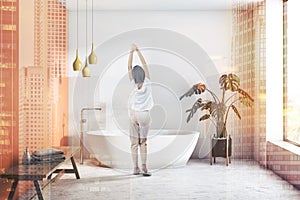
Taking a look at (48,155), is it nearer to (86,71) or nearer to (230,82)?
(86,71)

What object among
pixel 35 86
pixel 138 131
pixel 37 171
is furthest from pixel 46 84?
pixel 138 131

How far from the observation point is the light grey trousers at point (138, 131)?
2.82 m

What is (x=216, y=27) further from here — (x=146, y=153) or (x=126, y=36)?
(x=146, y=153)

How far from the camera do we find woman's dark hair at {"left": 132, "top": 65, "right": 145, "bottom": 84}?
2768 millimetres

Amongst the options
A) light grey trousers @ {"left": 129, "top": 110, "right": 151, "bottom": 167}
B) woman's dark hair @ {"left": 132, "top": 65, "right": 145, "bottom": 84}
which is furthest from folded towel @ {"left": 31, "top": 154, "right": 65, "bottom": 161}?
woman's dark hair @ {"left": 132, "top": 65, "right": 145, "bottom": 84}

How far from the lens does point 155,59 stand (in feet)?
9.09

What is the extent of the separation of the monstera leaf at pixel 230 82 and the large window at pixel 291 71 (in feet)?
1.10

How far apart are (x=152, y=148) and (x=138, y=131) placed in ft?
0.49

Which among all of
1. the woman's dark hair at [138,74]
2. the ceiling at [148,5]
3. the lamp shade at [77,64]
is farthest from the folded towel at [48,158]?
the ceiling at [148,5]

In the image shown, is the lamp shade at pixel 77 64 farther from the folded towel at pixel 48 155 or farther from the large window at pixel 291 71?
the large window at pixel 291 71

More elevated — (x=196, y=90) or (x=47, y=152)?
(x=196, y=90)

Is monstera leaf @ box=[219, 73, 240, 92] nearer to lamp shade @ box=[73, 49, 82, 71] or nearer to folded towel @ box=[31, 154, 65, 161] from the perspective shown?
A: lamp shade @ box=[73, 49, 82, 71]

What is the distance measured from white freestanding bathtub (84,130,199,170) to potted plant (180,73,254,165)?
0.48ft

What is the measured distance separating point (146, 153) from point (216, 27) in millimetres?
965
